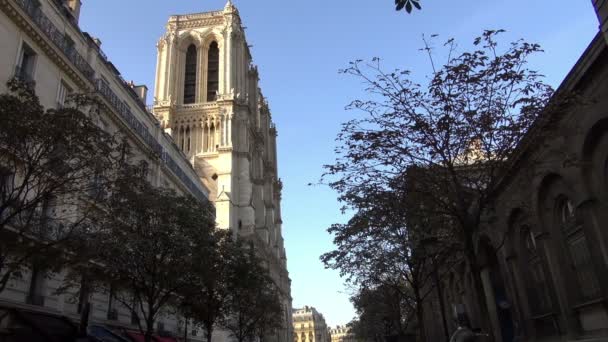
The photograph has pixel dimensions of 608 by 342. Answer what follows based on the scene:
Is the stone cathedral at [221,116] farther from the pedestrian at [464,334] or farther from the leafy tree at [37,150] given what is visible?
the pedestrian at [464,334]

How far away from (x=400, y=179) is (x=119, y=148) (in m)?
9.03

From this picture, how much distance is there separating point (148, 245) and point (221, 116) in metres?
53.6

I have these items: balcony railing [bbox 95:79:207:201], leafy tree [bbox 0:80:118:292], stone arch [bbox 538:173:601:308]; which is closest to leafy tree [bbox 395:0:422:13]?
leafy tree [bbox 0:80:118:292]

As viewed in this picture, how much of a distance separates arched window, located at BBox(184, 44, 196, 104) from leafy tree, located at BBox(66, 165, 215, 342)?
193 feet

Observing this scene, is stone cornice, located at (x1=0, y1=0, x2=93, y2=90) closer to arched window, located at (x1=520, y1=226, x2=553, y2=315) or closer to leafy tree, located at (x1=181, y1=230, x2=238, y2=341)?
leafy tree, located at (x1=181, y1=230, x2=238, y2=341)

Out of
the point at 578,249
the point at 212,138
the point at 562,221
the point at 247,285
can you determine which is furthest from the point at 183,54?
the point at 578,249

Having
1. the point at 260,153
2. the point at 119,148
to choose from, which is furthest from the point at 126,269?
the point at 260,153

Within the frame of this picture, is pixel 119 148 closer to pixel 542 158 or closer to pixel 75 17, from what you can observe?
pixel 542 158

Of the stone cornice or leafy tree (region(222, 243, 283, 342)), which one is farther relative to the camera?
leafy tree (region(222, 243, 283, 342))

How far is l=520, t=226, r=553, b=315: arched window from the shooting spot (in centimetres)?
2100

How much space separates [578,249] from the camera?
1784cm

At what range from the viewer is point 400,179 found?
643 inches

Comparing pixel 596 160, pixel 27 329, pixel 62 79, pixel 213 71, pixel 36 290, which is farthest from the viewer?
pixel 213 71

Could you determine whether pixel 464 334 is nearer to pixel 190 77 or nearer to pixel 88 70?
pixel 88 70
